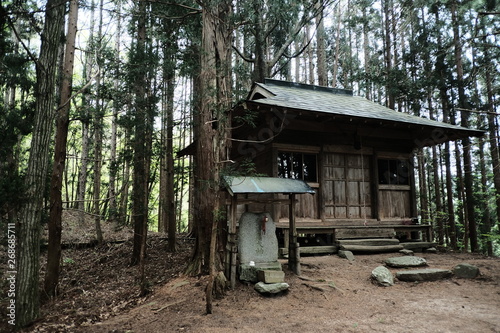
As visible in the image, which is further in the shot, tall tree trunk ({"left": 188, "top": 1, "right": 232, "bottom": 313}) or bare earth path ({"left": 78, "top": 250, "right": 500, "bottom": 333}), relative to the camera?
tall tree trunk ({"left": 188, "top": 1, "right": 232, "bottom": 313})

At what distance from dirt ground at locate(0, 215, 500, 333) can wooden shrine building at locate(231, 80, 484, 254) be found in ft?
5.88

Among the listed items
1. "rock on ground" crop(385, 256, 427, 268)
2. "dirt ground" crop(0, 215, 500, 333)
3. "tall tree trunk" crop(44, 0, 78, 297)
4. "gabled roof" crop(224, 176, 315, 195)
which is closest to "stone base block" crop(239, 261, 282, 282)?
"dirt ground" crop(0, 215, 500, 333)

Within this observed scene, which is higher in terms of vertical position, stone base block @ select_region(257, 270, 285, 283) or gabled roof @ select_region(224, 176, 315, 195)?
gabled roof @ select_region(224, 176, 315, 195)

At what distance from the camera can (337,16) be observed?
76.7ft

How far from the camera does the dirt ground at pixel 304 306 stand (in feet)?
15.3

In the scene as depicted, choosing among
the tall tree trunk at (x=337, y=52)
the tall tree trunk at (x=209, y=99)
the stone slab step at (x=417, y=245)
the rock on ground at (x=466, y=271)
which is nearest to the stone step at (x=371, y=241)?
the stone slab step at (x=417, y=245)

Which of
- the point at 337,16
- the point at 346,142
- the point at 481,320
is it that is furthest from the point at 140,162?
the point at 337,16

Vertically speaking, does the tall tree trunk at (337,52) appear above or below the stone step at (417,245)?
above

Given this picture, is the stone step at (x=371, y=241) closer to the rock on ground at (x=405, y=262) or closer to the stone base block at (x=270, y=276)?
the rock on ground at (x=405, y=262)

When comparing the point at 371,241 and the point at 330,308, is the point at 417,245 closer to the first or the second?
the point at 371,241

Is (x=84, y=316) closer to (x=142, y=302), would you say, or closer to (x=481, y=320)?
(x=142, y=302)

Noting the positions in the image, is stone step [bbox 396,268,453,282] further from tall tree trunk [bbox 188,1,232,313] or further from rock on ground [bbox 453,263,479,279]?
tall tree trunk [bbox 188,1,232,313]

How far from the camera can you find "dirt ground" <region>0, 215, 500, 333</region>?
4.68 meters

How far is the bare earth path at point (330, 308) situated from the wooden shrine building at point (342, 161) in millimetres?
2924
